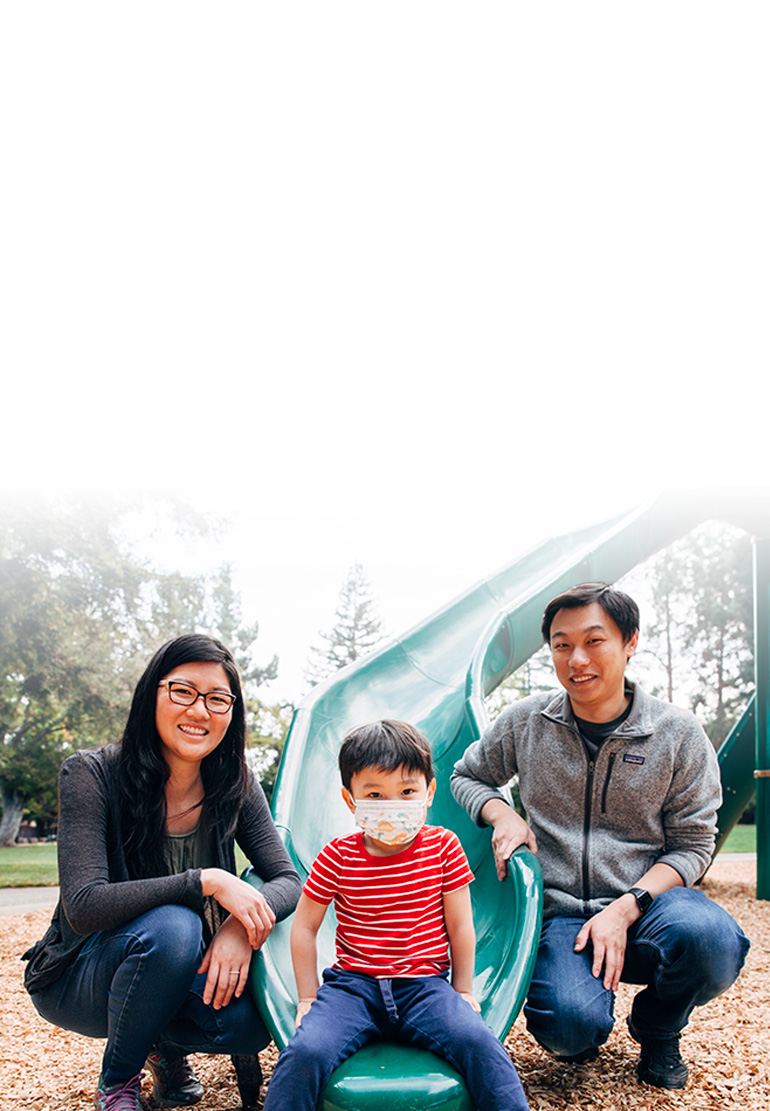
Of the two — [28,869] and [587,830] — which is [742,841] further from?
[587,830]

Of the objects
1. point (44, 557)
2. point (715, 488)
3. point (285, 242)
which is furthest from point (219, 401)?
point (715, 488)

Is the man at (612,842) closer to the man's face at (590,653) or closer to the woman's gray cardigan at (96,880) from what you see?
the man's face at (590,653)

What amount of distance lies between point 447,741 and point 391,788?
1965 mm

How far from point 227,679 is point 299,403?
21.1 metres

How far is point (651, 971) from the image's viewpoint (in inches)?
93.4

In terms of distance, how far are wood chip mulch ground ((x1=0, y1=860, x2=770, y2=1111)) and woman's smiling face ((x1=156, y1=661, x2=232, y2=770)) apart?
1.04 meters

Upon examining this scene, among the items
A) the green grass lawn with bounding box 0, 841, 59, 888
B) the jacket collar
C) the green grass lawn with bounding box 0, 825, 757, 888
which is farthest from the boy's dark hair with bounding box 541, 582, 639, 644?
the green grass lawn with bounding box 0, 841, 59, 888

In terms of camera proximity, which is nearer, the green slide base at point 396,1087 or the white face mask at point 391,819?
the green slide base at point 396,1087

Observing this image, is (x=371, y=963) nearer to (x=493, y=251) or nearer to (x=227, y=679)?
(x=227, y=679)

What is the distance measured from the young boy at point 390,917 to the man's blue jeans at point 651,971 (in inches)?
15.7

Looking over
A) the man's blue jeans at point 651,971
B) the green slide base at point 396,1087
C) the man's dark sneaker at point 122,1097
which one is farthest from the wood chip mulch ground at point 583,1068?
the green slide base at point 396,1087

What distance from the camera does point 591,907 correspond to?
2477mm

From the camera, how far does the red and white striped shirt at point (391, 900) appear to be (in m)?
1.98

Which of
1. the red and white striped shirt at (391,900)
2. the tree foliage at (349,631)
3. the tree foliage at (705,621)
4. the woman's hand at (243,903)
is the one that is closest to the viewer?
the red and white striped shirt at (391,900)
